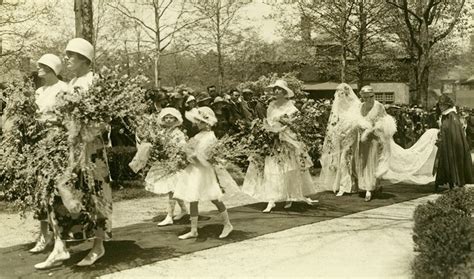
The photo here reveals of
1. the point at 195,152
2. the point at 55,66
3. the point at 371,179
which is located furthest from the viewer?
the point at 371,179

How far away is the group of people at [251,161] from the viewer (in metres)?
6.34

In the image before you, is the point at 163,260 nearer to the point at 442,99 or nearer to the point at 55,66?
the point at 55,66

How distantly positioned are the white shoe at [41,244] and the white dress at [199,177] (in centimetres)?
165

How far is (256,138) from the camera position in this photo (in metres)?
9.74

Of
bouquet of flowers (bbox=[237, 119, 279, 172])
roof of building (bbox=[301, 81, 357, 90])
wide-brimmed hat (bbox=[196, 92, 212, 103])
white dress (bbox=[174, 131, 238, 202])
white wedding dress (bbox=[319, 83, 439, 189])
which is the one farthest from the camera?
roof of building (bbox=[301, 81, 357, 90])

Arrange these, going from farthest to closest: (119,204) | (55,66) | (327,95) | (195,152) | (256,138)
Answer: (327,95)
(119,204)
(256,138)
(195,152)
(55,66)

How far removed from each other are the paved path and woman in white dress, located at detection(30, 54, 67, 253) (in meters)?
1.55

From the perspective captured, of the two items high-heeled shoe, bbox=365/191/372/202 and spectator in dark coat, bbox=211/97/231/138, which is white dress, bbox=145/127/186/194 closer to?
high-heeled shoe, bbox=365/191/372/202

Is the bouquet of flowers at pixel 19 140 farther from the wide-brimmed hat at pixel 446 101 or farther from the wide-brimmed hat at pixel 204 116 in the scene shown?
the wide-brimmed hat at pixel 446 101

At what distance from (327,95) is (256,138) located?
3630 centimetres

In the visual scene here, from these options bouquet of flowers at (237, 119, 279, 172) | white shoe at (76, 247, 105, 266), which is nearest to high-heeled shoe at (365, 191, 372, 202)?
bouquet of flowers at (237, 119, 279, 172)

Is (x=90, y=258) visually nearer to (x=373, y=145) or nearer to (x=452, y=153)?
(x=373, y=145)

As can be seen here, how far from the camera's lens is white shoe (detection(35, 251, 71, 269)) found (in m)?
6.18

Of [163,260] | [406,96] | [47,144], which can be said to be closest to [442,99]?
[163,260]
